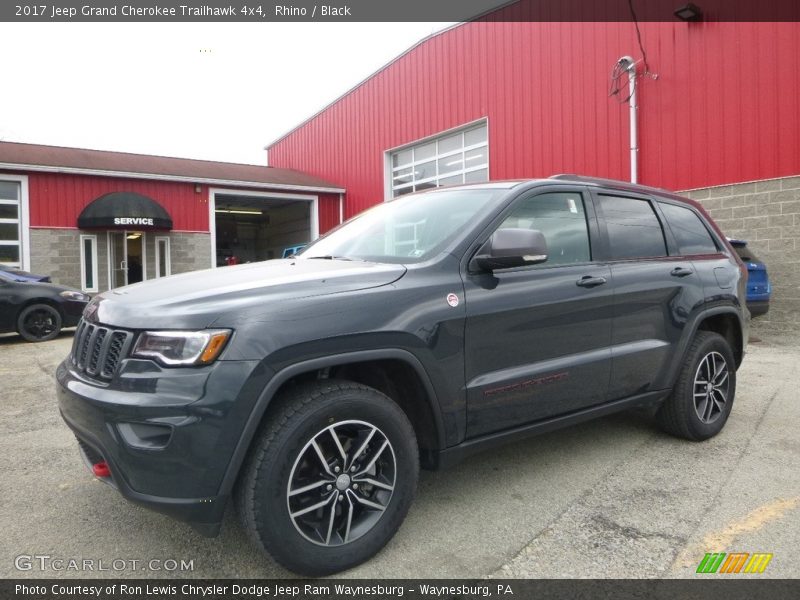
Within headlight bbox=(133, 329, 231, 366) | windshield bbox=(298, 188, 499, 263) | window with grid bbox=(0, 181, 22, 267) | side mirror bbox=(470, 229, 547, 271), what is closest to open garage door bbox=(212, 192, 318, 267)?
window with grid bbox=(0, 181, 22, 267)

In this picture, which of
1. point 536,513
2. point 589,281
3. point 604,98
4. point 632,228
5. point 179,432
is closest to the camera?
point 179,432

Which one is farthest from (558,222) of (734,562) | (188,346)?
(188,346)

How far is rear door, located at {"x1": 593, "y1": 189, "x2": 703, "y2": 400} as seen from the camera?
3389 millimetres

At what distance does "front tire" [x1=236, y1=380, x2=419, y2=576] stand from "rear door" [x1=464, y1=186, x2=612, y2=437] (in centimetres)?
48

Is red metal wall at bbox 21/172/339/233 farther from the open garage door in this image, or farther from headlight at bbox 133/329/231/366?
headlight at bbox 133/329/231/366

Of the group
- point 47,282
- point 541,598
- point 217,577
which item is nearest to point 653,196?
point 541,598

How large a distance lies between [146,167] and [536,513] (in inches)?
756

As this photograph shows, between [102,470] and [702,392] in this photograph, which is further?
[702,392]

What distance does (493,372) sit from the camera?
275 centimetres

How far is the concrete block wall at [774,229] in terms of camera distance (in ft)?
30.3

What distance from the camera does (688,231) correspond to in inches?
163

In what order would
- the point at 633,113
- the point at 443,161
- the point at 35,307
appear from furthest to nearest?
1. the point at 443,161
2. the point at 633,113
3. the point at 35,307

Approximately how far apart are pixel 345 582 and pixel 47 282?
1020cm

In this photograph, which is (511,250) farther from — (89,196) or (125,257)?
(89,196)
